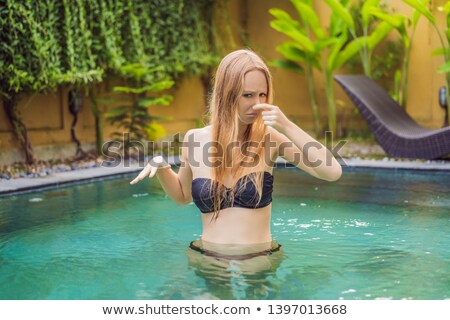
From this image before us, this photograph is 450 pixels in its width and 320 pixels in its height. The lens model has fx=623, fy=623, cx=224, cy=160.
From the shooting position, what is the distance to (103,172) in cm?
775

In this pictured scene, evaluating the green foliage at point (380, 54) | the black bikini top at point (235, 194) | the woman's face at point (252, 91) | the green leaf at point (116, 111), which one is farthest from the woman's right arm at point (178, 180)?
the green foliage at point (380, 54)

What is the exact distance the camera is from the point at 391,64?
10.5 metres

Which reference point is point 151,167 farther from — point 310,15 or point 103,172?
point 310,15

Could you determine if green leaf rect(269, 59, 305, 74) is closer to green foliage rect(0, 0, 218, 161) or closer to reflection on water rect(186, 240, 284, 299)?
green foliage rect(0, 0, 218, 161)

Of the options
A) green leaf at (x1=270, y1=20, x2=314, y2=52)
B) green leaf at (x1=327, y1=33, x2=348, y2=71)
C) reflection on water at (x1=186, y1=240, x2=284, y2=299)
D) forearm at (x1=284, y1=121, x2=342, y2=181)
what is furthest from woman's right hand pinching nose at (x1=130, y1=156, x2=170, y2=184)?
green leaf at (x1=327, y1=33, x2=348, y2=71)

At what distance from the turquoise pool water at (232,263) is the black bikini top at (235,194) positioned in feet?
1.02

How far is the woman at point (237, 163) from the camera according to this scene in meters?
2.91

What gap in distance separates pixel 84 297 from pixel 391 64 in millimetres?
8553

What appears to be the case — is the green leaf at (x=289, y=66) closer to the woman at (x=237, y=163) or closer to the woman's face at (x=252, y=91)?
the woman at (x=237, y=163)

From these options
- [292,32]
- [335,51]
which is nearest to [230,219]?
[292,32]

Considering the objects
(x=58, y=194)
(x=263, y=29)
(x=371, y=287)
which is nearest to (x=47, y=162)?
(x=58, y=194)

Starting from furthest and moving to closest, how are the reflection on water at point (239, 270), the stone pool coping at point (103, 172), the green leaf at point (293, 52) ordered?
1. the green leaf at point (293, 52)
2. the stone pool coping at point (103, 172)
3. the reflection on water at point (239, 270)

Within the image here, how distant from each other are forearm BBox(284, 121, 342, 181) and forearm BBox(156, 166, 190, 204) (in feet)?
2.32
